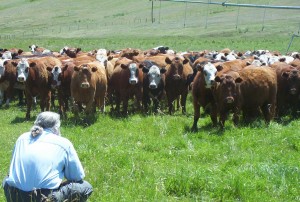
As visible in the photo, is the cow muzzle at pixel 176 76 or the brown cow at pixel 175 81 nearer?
the cow muzzle at pixel 176 76

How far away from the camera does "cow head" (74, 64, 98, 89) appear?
13027 mm

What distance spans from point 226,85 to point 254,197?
4725 millimetres

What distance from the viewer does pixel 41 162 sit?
227 inches

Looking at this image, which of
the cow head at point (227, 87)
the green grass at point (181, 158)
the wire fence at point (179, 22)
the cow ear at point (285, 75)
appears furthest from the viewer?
the wire fence at point (179, 22)

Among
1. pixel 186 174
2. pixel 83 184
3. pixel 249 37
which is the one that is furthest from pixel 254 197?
pixel 249 37

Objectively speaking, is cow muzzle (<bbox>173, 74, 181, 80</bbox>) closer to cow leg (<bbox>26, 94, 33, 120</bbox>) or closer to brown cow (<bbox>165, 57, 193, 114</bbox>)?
brown cow (<bbox>165, 57, 193, 114</bbox>)

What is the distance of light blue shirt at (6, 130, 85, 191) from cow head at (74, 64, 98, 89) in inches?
276

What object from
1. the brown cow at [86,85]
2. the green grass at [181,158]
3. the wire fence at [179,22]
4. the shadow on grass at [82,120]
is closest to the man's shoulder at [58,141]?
the green grass at [181,158]

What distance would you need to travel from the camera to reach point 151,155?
909cm

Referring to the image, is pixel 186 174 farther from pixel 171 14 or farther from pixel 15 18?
pixel 15 18

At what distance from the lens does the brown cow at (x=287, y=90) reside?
12.9 meters

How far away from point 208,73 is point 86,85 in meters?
3.58

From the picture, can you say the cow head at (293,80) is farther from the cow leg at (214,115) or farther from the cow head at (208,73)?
the cow leg at (214,115)

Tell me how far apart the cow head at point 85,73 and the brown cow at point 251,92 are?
13.0 feet
